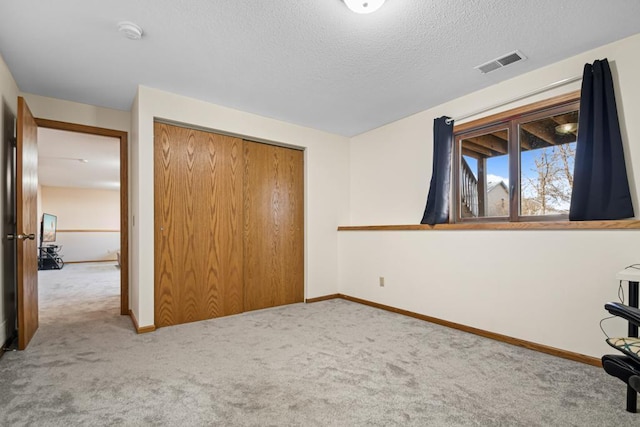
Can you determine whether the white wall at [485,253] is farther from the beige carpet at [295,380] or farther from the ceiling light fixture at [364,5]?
the ceiling light fixture at [364,5]

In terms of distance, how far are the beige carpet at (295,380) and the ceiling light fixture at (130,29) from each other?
2.27m

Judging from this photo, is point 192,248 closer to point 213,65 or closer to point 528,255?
point 213,65

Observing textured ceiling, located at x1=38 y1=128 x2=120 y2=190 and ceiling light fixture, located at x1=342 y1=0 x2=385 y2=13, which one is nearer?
ceiling light fixture, located at x1=342 y1=0 x2=385 y2=13

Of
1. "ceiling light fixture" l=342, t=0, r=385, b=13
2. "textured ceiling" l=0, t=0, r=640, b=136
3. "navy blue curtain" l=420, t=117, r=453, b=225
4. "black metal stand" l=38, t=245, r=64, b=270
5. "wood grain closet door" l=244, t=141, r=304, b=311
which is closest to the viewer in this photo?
"ceiling light fixture" l=342, t=0, r=385, b=13

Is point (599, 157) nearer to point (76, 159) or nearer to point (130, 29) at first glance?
point (130, 29)

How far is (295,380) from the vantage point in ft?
6.43

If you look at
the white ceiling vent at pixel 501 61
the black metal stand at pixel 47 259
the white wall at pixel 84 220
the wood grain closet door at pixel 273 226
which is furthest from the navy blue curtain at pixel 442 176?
the white wall at pixel 84 220

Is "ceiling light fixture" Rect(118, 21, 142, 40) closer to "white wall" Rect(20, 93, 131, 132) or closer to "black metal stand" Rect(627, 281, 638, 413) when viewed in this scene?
"white wall" Rect(20, 93, 131, 132)

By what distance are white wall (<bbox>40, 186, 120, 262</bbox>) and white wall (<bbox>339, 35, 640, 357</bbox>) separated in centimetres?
915

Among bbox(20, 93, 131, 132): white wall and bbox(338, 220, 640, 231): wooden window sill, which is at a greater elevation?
bbox(20, 93, 131, 132): white wall

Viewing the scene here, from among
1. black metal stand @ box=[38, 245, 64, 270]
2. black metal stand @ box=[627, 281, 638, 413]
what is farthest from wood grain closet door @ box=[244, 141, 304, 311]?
black metal stand @ box=[38, 245, 64, 270]

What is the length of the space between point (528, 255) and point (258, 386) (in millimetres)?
2279

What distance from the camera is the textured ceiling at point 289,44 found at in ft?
6.33

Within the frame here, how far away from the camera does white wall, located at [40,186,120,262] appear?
9.52 meters
